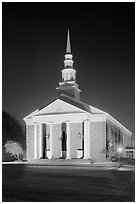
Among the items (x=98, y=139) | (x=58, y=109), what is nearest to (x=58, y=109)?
(x=58, y=109)

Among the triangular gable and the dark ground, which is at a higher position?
the triangular gable

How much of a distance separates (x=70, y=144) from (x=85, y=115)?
4088 mm

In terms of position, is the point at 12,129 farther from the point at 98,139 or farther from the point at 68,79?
the point at 98,139

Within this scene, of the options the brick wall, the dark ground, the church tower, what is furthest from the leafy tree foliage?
the dark ground

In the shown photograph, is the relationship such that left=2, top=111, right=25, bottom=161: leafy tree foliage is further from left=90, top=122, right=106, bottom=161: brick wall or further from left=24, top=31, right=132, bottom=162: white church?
Answer: left=90, top=122, right=106, bottom=161: brick wall

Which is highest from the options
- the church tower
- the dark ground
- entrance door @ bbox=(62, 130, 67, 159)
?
the church tower

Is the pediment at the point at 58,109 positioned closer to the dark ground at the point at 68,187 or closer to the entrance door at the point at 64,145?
the entrance door at the point at 64,145

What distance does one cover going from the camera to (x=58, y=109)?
41250 millimetres

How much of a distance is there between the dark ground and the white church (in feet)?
57.8

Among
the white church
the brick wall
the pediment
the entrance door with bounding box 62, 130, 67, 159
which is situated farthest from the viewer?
the entrance door with bounding box 62, 130, 67, 159

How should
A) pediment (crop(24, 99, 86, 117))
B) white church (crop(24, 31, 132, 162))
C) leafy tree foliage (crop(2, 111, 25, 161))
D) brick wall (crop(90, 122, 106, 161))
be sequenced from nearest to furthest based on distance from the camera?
1. white church (crop(24, 31, 132, 162))
2. brick wall (crop(90, 122, 106, 161))
3. pediment (crop(24, 99, 86, 117))
4. leafy tree foliage (crop(2, 111, 25, 161))

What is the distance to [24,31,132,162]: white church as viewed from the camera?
40.1 metres

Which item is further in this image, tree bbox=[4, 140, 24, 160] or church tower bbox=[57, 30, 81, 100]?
church tower bbox=[57, 30, 81, 100]

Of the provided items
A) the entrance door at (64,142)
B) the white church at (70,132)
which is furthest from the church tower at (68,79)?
the entrance door at (64,142)
